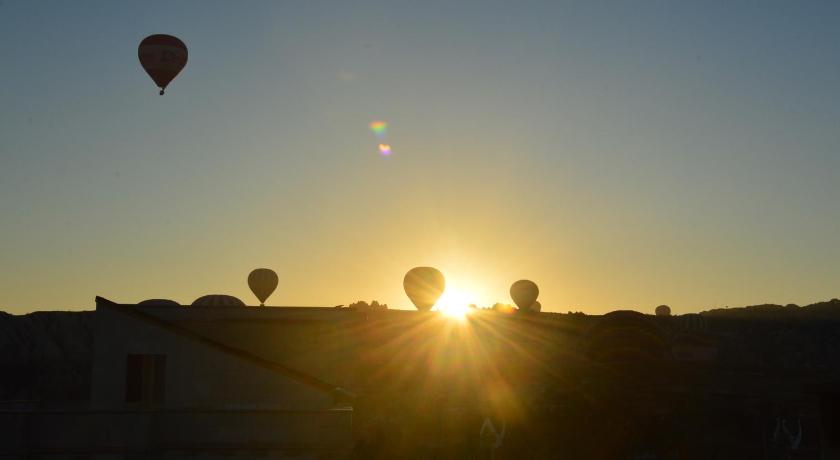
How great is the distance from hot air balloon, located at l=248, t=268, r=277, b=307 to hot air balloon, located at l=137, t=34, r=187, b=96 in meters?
20.7

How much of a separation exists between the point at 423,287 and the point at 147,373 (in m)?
29.9

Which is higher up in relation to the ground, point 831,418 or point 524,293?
point 524,293

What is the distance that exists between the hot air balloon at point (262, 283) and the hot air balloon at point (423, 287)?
1066cm

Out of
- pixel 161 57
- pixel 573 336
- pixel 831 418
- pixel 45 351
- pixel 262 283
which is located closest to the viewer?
pixel 831 418

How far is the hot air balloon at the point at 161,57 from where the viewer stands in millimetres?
47125

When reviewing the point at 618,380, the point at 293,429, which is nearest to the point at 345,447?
the point at 293,429

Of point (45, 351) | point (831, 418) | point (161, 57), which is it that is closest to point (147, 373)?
point (161, 57)

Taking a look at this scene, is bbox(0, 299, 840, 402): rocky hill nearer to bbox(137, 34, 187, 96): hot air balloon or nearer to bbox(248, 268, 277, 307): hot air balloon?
bbox(248, 268, 277, 307): hot air balloon

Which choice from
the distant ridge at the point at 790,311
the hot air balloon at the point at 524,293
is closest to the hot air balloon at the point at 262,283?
the hot air balloon at the point at 524,293

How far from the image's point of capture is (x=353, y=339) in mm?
40312

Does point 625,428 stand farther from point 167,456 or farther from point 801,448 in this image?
point 167,456

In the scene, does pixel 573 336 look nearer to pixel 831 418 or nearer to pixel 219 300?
pixel 831 418

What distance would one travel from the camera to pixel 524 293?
71062 mm

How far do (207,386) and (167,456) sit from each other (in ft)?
25.1
